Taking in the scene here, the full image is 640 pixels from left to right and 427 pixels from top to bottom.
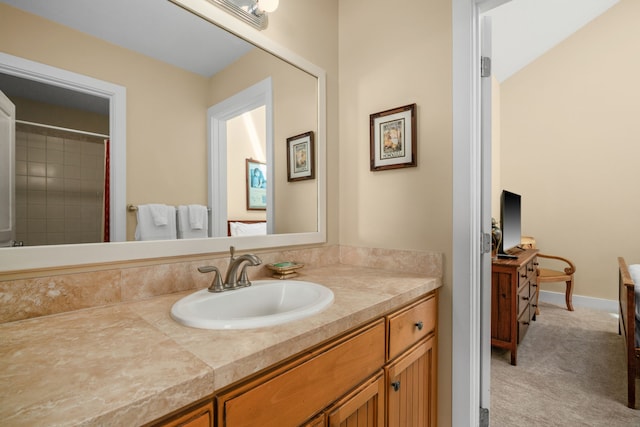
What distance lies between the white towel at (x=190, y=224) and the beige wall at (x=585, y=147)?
167 inches

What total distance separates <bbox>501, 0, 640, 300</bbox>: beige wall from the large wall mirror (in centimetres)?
374

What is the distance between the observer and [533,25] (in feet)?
10.8

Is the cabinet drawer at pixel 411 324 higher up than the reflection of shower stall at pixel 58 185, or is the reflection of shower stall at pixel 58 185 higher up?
the reflection of shower stall at pixel 58 185

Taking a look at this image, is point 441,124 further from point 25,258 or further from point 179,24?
point 25,258

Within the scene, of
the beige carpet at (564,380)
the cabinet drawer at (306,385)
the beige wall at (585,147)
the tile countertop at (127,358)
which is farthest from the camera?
the beige wall at (585,147)

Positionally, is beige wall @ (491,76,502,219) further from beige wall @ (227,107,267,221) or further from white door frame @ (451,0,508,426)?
beige wall @ (227,107,267,221)

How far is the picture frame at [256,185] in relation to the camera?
1.37 meters

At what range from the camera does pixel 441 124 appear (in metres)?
1.39

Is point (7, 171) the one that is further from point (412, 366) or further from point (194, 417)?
point (412, 366)

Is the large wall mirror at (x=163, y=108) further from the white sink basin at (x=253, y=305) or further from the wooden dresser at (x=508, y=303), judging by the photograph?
the wooden dresser at (x=508, y=303)

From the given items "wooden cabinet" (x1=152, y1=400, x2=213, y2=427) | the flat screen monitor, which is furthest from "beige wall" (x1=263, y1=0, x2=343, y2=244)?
the flat screen monitor

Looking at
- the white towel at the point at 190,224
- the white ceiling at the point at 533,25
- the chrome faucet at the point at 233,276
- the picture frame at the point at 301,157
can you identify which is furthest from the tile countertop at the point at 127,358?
the white ceiling at the point at 533,25

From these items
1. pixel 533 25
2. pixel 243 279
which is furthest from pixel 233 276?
pixel 533 25

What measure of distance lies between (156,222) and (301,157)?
790 millimetres
